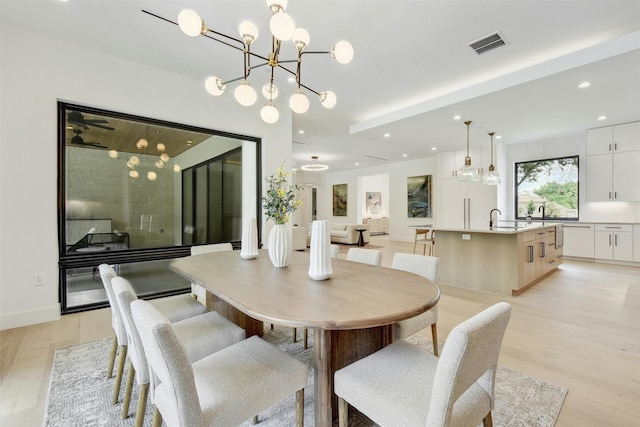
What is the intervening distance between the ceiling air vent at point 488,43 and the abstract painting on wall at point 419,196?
6.26 metres

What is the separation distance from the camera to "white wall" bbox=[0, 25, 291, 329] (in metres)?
2.78

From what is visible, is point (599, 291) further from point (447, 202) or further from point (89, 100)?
point (89, 100)

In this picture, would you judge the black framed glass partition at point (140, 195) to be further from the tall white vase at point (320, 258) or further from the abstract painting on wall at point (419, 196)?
the abstract painting on wall at point (419, 196)

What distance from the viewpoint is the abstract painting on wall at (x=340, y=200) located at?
12.0 meters

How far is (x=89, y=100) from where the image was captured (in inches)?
124

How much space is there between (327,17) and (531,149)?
670 centimetres

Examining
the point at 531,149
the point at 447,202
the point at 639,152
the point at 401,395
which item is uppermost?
the point at 531,149

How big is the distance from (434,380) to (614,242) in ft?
23.8

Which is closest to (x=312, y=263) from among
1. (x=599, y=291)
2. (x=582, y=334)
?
(x=582, y=334)

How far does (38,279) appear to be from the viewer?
292 cm

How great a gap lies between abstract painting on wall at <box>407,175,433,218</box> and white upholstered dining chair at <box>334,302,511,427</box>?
8.44 m

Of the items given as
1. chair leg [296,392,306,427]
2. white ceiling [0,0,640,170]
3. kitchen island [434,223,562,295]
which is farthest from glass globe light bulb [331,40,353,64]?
kitchen island [434,223,562,295]

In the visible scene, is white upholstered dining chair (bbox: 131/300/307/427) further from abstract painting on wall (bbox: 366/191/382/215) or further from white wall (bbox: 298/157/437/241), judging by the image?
abstract painting on wall (bbox: 366/191/382/215)

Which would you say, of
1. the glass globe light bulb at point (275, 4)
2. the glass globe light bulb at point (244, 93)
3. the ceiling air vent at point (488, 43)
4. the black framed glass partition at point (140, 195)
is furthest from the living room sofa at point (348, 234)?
the glass globe light bulb at point (275, 4)
